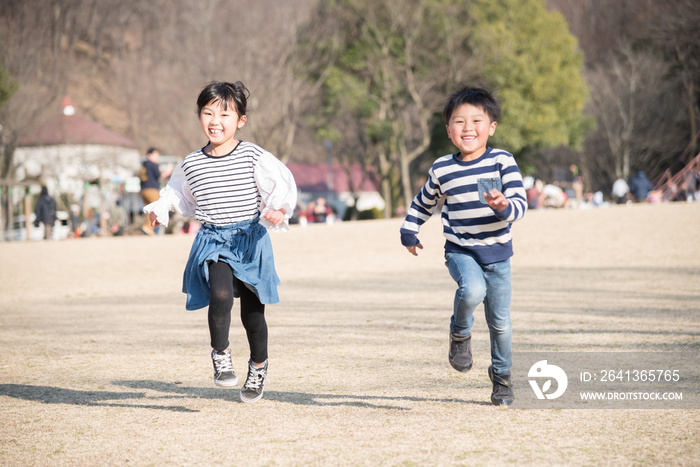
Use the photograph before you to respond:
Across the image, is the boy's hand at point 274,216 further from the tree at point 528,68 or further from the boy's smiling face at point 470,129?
the tree at point 528,68

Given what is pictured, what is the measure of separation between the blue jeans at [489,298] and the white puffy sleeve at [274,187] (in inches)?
36.0

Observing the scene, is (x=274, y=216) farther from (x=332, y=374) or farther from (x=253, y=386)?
(x=332, y=374)

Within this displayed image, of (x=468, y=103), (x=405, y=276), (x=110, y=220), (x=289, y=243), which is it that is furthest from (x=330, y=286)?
(x=110, y=220)

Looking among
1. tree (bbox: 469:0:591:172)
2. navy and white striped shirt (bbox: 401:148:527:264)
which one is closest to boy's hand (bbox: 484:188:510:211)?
navy and white striped shirt (bbox: 401:148:527:264)

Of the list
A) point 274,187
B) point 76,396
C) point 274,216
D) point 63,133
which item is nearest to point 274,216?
point 274,216

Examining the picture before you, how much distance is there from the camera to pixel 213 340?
13.1ft

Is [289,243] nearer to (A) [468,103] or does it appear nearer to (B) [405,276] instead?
(B) [405,276]

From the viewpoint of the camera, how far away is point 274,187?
4.03 metres

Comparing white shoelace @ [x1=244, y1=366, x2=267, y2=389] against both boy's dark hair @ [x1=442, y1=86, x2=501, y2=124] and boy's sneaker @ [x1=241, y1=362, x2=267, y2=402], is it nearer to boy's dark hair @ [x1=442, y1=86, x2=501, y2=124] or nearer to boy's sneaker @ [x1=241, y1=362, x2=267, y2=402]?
boy's sneaker @ [x1=241, y1=362, x2=267, y2=402]

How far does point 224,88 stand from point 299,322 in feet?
12.8

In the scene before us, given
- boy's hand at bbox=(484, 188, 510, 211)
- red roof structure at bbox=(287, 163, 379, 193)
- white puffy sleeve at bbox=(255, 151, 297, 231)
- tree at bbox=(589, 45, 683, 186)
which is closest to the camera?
boy's hand at bbox=(484, 188, 510, 211)

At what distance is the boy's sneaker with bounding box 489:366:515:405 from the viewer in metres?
3.83

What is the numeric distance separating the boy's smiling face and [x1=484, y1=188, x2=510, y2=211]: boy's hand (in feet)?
1.29

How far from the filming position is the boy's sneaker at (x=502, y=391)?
12.6 ft
